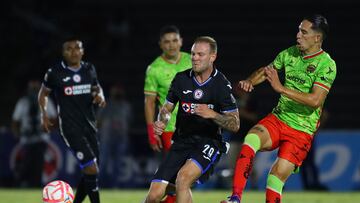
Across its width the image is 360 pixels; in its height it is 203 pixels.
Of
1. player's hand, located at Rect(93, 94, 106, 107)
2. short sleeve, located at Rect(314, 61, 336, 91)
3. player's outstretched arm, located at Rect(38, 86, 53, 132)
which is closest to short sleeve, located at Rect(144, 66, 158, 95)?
player's hand, located at Rect(93, 94, 106, 107)

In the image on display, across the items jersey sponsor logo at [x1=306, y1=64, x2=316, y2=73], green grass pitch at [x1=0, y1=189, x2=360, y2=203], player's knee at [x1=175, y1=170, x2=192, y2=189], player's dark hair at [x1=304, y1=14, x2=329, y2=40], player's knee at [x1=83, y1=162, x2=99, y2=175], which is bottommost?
green grass pitch at [x1=0, y1=189, x2=360, y2=203]

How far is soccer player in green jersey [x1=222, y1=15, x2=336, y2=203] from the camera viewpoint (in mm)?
9398

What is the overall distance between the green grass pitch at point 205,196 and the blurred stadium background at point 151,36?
139 inches

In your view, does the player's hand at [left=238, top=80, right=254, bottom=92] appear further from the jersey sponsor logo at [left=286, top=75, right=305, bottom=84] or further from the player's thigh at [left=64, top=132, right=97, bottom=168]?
the player's thigh at [left=64, top=132, right=97, bottom=168]

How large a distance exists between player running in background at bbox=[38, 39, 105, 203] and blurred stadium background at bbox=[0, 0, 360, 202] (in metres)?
8.73

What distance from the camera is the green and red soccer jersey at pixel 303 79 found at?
374 inches

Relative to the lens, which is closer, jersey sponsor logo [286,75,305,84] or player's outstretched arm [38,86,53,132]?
jersey sponsor logo [286,75,305,84]

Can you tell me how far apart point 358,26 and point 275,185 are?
48.6 ft

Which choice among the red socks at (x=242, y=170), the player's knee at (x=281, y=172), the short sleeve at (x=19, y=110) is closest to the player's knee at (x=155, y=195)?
the red socks at (x=242, y=170)

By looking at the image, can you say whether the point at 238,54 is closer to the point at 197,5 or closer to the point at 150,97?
the point at 197,5

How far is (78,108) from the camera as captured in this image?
11.1m

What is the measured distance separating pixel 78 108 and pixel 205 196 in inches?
195

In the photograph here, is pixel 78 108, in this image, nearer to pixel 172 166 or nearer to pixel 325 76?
pixel 172 166

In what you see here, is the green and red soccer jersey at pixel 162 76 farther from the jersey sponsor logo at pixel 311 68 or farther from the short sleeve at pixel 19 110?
the short sleeve at pixel 19 110
